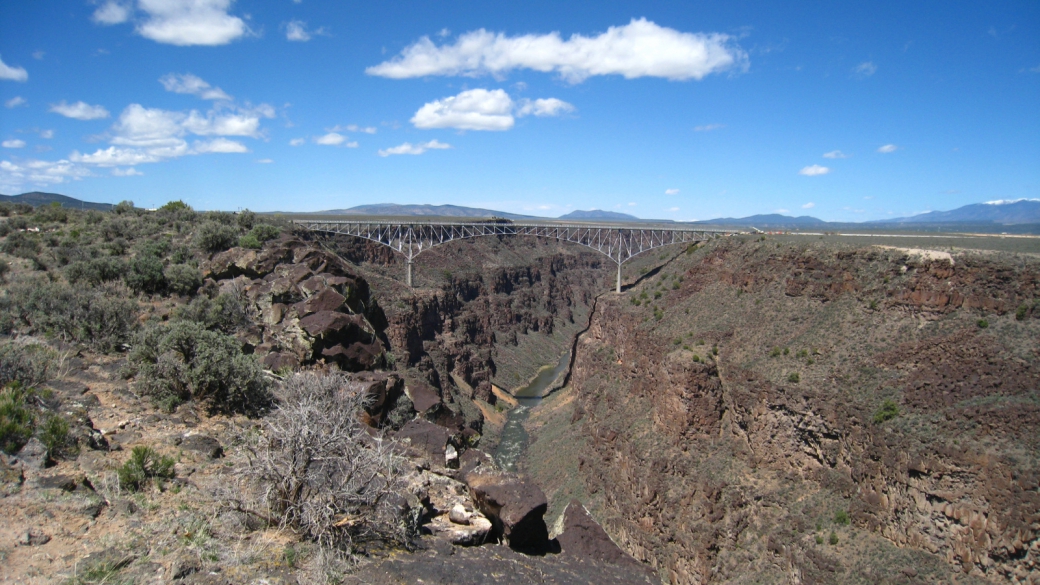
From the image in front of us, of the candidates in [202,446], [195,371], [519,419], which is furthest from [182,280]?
[519,419]

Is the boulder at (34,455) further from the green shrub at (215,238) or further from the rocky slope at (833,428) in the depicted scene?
the rocky slope at (833,428)

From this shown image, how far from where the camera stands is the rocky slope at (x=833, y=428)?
17234mm

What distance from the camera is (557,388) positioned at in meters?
56.8

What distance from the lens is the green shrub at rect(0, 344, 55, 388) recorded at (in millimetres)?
10273

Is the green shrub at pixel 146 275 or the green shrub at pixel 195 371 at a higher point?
the green shrub at pixel 146 275

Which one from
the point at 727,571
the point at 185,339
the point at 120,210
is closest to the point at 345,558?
the point at 185,339

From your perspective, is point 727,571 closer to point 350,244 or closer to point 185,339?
point 185,339

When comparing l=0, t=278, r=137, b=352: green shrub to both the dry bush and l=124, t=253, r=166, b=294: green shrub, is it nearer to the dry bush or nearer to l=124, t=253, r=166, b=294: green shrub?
l=124, t=253, r=166, b=294: green shrub

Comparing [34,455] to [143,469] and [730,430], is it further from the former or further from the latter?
[730,430]

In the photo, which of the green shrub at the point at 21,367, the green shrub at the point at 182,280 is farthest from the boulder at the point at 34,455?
the green shrub at the point at 182,280

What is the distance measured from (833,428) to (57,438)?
24.2 meters

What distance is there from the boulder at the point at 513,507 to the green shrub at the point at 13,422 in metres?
8.21

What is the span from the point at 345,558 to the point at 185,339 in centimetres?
849

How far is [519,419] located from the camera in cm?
5125
